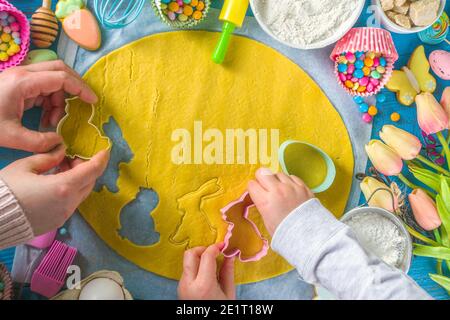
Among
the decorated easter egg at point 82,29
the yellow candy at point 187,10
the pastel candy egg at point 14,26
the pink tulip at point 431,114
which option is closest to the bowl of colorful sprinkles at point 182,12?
the yellow candy at point 187,10

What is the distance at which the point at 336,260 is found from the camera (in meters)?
0.64

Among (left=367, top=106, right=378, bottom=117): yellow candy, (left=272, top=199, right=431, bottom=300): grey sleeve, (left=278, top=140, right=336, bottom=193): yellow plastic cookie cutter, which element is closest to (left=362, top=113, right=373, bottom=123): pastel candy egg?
(left=367, top=106, right=378, bottom=117): yellow candy

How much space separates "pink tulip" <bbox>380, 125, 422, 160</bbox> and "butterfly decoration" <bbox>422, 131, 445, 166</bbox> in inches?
0.9

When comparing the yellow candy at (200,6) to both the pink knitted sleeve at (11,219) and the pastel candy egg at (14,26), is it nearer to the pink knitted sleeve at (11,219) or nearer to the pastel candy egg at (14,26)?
the pastel candy egg at (14,26)

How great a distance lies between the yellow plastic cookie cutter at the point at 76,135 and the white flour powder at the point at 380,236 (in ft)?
1.47

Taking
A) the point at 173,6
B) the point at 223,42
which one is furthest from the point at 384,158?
the point at 173,6

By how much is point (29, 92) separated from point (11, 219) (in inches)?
7.9

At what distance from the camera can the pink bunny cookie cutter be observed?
73 cm

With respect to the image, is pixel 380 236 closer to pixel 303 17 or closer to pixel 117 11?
pixel 303 17

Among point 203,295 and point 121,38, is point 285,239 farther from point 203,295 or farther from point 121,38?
point 121,38

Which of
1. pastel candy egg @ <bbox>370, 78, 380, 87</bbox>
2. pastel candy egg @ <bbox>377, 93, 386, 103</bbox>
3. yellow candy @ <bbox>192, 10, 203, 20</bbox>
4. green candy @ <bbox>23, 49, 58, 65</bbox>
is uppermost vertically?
yellow candy @ <bbox>192, 10, 203, 20</bbox>

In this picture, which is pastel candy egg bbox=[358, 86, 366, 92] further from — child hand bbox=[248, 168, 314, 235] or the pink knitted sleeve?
the pink knitted sleeve
